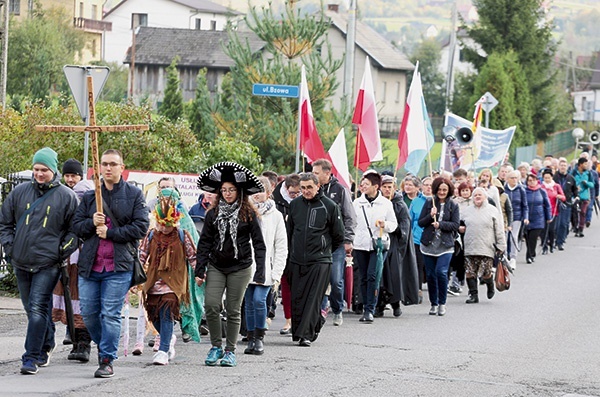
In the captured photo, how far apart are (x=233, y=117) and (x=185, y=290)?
577 inches

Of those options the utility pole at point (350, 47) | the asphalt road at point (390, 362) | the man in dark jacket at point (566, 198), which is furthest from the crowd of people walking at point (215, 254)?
the man in dark jacket at point (566, 198)

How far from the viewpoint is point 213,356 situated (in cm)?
1120

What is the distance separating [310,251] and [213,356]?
2184 millimetres

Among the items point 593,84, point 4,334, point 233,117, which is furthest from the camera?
point 593,84

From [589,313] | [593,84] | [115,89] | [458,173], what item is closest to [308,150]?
[458,173]

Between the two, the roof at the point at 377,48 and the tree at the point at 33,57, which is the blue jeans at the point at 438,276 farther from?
the roof at the point at 377,48

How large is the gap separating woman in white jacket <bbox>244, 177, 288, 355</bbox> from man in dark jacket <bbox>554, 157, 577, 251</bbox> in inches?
602

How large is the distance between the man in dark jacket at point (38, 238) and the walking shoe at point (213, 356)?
56.3 inches

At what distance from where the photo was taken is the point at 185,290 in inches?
448

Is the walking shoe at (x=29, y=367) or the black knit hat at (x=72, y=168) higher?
the black knit hat at (x=72, y=168)

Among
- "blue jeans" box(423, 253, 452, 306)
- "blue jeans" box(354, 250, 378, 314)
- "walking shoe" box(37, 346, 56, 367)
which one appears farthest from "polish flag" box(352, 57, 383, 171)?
"walking shoe" box(37, 346, 56, 367)

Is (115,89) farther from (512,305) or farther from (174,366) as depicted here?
(174,366)

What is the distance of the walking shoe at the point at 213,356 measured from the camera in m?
11.2

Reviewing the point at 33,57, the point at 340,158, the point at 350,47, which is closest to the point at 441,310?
the point at 340,158
